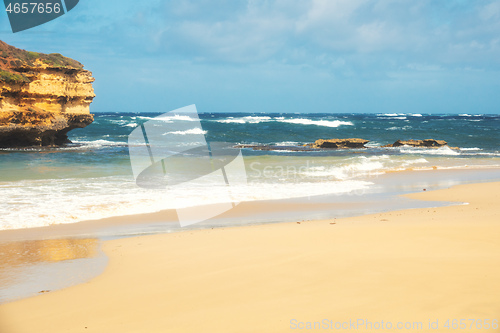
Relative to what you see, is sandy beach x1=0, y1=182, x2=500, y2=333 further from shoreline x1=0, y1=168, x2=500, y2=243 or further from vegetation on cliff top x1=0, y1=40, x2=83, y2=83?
vegetation on cliff top x1=0, y1=40, x2=83, y2=83

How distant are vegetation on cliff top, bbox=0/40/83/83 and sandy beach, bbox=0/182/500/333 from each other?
1745cm

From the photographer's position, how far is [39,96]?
2161cm

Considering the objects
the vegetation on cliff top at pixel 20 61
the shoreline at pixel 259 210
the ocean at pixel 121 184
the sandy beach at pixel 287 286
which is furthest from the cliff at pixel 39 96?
the sandy beach at pixel 287 286

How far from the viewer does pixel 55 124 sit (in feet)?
72.3

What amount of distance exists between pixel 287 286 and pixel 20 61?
71.0ft

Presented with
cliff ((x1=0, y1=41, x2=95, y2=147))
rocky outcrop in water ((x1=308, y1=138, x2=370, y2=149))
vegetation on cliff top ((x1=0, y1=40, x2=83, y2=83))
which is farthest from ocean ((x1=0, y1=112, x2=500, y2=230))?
rocky outcrop in water ((x1=308, y1=138, x2=370, y2=149))

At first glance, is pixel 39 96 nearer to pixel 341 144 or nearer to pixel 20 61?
pixel 20 61

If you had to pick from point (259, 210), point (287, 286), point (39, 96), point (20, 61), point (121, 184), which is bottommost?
point (259, 210)

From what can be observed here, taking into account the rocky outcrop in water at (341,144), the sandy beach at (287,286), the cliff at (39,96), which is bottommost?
the sandy beach at (287,286)

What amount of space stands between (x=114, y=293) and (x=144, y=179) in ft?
29.7

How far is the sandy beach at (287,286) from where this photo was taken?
3.22m

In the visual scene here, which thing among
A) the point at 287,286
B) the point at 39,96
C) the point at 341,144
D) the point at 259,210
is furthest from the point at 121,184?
the point at 341,144

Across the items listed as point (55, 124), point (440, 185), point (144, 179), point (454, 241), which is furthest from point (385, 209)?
point (55, 124)

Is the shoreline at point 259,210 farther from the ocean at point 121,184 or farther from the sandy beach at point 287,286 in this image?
the sandy beach at point 287,286
